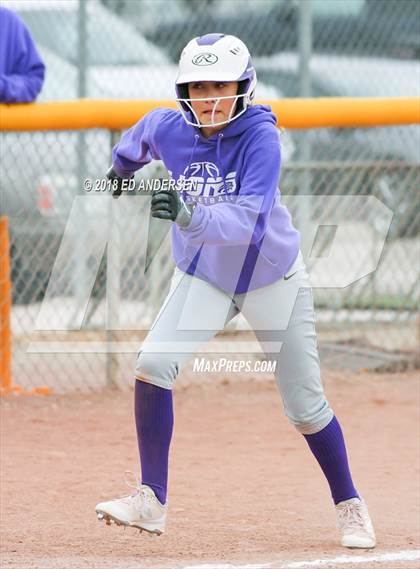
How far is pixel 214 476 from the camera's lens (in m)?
5.62

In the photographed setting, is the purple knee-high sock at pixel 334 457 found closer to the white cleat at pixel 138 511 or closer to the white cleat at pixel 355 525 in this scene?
the white cleat at pixel 355 525

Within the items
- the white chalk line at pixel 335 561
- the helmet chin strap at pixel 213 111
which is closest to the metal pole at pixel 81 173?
the helmet chin strap at pixel 213 111

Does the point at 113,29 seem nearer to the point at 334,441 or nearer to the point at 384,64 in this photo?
the point at 384,64

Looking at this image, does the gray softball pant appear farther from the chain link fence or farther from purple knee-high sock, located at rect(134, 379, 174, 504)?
the chain link fence

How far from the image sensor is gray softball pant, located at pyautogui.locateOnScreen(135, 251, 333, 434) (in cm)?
430

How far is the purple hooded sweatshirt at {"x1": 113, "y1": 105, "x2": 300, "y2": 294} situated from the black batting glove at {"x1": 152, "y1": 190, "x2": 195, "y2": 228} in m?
0.22

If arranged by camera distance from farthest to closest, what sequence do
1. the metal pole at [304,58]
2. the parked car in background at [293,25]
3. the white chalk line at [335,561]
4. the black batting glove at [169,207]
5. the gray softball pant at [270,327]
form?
the parked car in background at [293,25], the metal pole at [304,58], the gray softball pant at [270,327], the white chalk line at [335,561], the black batting glove at [169,207]

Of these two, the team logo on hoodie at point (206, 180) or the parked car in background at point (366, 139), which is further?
the parked car in background at point (366, 139)

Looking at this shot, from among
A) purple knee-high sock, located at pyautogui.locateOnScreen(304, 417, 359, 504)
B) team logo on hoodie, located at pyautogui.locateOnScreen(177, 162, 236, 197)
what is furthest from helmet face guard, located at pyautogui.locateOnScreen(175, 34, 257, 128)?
purple knee-high sock, located at pyautogui.locateOnScreen(304, 417, 359, 504)

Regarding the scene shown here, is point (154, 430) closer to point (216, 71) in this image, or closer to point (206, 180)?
point (206, 180)

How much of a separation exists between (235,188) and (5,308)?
3196 mm

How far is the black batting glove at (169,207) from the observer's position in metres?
3.77

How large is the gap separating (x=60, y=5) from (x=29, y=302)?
6.45ft

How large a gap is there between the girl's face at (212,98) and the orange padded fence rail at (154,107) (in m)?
2.71
